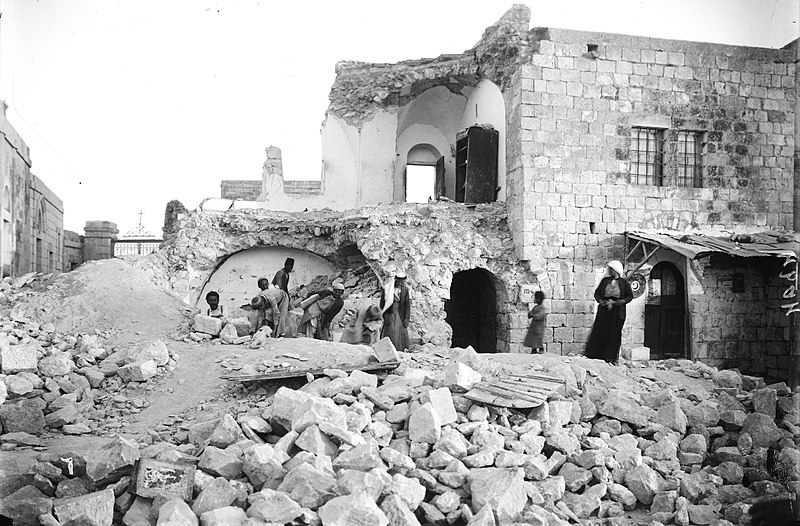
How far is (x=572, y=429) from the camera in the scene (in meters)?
5.70

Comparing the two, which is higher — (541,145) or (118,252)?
(541,145)

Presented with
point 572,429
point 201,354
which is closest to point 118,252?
point 201,354

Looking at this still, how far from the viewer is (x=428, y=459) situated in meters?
4.88

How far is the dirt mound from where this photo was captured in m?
8.55

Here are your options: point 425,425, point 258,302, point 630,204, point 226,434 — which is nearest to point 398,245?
point 258,302

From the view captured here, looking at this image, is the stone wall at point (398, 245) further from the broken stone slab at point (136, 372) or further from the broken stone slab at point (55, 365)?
the broken stone slab at point (55, 365)

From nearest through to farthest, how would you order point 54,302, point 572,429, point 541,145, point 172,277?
point 572,429, point 54,302, point 541,145, point 172,277

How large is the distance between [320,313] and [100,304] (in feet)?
10.4

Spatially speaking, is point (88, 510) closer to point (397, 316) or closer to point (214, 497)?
point (214, 497)

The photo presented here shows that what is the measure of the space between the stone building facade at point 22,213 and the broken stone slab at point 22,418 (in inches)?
118

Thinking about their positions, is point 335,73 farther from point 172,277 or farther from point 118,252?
point 118,252

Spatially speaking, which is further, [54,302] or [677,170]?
[677,170]

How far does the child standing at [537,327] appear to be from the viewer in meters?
10.5

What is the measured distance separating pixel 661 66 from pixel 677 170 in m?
1.91
